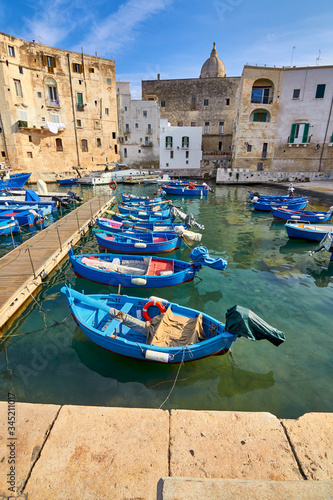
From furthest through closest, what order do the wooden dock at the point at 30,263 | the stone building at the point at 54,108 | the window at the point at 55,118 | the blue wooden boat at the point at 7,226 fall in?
the window at the point at 55,118 < the stone building at the point at 54,108 < the blue wooden boat at the point at 7,226 < the wooden dock at the point at 30,263

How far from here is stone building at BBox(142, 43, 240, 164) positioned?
2148 inches

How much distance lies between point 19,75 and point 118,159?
20.5 meters

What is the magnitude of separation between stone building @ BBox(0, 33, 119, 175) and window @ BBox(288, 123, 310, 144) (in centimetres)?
3255

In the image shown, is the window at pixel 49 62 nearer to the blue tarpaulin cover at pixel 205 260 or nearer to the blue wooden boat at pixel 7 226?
the blue wooden boat at pixel 7 226

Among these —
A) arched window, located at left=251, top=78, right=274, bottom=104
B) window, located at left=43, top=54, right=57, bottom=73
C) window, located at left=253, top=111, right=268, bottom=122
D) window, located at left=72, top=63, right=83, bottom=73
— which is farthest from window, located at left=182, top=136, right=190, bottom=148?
window, located at left=43, top=54, right=57, bottom=73

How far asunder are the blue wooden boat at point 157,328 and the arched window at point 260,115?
4456 centimetres

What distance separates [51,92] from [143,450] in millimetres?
53357

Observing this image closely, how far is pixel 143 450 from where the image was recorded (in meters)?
3.61

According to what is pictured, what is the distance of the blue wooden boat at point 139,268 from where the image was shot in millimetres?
10602

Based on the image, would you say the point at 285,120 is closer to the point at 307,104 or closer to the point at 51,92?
the point at 307,104

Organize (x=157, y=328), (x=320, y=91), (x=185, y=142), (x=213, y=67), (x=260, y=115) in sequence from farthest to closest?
(x=213, y=67) < (x=185, y=142) < (x=260, y=115) < (x=320, y=91) < (x=157, y=328)

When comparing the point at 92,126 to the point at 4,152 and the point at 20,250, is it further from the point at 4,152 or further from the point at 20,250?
the point at 20,250

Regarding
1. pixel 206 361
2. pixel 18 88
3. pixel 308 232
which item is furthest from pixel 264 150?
pixel 206 361

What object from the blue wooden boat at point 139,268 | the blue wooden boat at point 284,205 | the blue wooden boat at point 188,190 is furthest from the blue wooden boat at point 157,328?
the blue wooden boat at point 188,190
